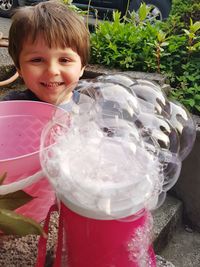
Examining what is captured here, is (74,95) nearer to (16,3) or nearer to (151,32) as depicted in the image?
(151,32)

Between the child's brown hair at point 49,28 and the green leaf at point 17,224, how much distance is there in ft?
3.06

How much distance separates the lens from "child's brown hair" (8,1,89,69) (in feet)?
5.72

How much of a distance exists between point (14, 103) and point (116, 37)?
49.5 inches

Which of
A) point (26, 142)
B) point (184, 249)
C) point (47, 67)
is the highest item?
point (47, 67)

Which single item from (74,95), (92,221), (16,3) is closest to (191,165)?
(74,95)

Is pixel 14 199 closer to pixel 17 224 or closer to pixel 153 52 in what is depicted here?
pixel 17 224

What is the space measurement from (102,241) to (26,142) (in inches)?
33.9

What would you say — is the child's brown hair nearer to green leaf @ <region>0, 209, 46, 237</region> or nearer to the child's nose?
the child's nose

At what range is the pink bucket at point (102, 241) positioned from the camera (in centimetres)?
109

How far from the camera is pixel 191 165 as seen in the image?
2121 millimetres

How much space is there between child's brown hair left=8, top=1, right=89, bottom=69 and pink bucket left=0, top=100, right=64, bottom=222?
312 mm

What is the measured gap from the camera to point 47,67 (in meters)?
1.75

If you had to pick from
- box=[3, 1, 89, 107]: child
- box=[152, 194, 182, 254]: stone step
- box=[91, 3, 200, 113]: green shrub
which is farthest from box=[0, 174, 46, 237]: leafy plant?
box=[91, 3, 200, 113]: green shrub

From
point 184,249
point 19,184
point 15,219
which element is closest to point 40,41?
point 19,184
